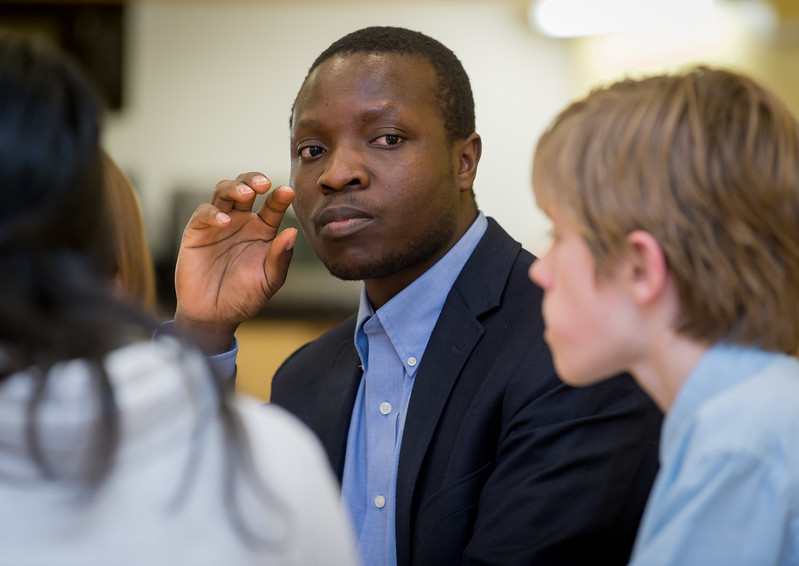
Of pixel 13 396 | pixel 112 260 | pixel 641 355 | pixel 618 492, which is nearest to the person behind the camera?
pixel 13 396

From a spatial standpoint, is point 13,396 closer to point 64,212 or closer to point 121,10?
point 64,212

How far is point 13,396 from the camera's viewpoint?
0.59 meters

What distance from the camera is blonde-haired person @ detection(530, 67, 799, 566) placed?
0.72m

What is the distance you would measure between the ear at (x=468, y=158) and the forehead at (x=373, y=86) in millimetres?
79

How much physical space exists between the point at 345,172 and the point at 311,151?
0.42ft

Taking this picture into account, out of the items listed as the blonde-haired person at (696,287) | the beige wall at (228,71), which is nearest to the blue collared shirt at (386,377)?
the blonde-haired person at (696,287)

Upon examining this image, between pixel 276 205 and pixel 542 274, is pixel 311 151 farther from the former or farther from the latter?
pixel 542 274

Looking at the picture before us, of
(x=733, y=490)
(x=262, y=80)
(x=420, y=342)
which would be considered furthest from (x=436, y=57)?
(x=262, y=80)

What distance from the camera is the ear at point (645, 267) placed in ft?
2.61

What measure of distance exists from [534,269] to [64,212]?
48cm

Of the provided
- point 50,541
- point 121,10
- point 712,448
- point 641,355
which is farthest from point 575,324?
point 121,10

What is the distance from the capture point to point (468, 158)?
58.9 inches

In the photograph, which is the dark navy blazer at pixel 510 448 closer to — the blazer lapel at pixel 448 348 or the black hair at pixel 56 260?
the blazer lapel at pixel 448 348

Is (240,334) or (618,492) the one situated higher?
(618,492)
